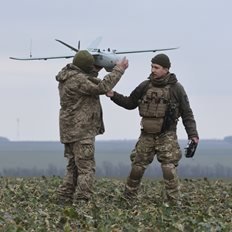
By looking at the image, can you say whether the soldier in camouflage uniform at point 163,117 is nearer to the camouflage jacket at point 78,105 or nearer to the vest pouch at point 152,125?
the vest pouch at point 152,125

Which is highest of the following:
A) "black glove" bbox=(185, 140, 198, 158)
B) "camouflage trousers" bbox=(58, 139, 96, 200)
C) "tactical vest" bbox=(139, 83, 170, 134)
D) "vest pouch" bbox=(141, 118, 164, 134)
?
"tactical vest" bbox=(139, 83, 170, 134)

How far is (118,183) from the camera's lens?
62.5 feet

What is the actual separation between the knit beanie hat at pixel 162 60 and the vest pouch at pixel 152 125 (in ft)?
2.58

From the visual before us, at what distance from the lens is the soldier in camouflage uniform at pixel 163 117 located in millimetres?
14836

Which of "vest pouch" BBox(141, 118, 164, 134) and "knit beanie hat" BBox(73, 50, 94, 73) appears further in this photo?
"vest pouch" BBox(141, 118, 164, 134)

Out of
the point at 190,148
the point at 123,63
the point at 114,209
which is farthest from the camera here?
the point at 190,148

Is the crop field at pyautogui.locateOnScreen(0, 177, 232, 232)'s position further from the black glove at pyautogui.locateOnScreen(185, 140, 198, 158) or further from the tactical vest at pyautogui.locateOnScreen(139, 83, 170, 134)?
the tactical vest at pyautogui.locateOnScreen(139, 83, 170, 134)

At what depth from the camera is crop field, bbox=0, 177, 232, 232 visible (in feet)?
36.6

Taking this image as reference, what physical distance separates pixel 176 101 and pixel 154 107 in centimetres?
33

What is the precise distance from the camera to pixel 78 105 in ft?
47.9

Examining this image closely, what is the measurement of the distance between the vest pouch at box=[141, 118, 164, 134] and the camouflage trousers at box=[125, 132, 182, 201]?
12cm

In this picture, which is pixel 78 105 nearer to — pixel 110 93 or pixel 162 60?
pixel 110 93

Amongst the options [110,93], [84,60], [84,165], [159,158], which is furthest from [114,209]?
[84,60]

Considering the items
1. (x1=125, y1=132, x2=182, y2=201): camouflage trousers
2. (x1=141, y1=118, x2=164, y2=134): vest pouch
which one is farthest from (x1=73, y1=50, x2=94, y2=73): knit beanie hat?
(x1=125, y1=132, x2=182, y2=201): camouflage trousers
